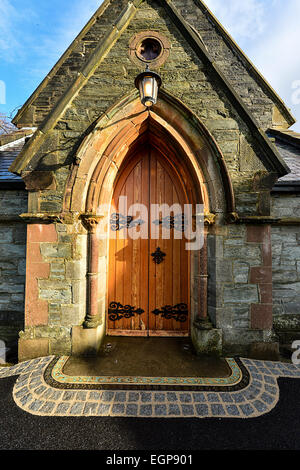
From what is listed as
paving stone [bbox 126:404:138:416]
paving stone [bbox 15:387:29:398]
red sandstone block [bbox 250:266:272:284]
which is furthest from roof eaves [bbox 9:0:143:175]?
red sandstone block [bbox 250:266:272:284]

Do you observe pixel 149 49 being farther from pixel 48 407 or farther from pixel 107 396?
pixel 48 407

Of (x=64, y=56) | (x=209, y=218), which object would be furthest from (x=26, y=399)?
(x=64, y=56)

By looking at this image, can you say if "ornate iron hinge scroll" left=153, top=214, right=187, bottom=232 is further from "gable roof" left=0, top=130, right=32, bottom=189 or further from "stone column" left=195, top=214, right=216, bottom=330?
"gable roof" left=0, top=130, right=32, bottom=189

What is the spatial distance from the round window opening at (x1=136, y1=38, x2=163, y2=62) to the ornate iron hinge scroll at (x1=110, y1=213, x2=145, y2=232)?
9.11 feet

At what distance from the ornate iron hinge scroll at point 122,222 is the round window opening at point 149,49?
2.78 m

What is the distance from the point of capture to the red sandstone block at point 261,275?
3143mm

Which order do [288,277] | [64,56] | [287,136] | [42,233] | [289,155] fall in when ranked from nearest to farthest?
[42,233], [288,277], [64,56], [289,155], [287,136]

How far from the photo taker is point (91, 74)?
3328 mm

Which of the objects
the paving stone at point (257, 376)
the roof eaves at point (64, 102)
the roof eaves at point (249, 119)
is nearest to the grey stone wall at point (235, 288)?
the paving stone at point (257, 376)

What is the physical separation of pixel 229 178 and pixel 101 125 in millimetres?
2228

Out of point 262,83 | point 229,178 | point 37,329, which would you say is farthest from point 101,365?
point 262,83

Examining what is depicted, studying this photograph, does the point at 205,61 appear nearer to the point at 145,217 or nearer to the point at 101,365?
the point at 145,217

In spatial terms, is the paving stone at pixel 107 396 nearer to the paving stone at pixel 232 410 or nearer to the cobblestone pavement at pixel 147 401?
the cobblestone pavement at pixel 147 401

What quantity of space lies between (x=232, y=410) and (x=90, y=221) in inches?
120
